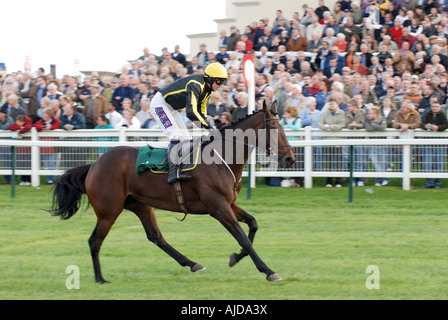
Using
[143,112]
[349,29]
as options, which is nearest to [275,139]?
[143,112]

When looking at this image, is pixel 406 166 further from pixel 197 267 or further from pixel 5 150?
pixel 5 150

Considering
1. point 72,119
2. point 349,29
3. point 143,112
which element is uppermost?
point 349,29

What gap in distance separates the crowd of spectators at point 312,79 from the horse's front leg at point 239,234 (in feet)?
15.5

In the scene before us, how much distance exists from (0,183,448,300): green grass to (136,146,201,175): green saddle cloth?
96cm

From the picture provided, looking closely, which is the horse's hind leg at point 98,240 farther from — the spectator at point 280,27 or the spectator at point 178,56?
the spectator at point 280,27

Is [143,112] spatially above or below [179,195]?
above

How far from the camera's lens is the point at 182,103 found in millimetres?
6742

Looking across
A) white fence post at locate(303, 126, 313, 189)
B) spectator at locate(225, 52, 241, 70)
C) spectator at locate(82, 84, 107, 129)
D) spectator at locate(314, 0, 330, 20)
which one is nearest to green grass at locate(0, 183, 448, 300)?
white fence post at locate(303, 126, 313, 189)

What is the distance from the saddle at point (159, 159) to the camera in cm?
644

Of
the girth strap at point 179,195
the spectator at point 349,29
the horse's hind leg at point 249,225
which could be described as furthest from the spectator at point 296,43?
the girth strap at point 179,195

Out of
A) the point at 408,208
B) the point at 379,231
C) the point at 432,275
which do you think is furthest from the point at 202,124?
the point at 408,208

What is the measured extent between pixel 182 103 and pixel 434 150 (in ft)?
16.3

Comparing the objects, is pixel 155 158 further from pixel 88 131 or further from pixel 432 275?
pixel 88 131

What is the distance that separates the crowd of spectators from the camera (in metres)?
11.2
